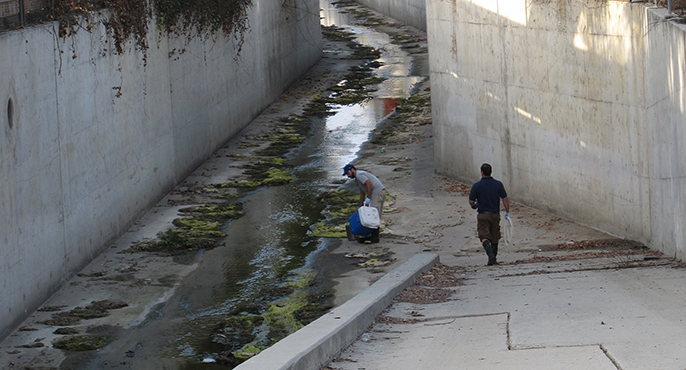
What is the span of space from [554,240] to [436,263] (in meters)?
2.64

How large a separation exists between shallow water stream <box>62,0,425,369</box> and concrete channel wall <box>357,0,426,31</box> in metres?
20.3

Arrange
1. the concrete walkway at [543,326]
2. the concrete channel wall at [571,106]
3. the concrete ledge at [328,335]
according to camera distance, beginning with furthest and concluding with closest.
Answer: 1. the concrete channel wall at [571,106]
2. the concrete walkway at [543,326]
3. the concrete ledge at [328,335]

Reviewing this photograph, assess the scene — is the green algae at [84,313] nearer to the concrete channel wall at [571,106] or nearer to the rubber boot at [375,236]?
the rubber boot at [375,236]

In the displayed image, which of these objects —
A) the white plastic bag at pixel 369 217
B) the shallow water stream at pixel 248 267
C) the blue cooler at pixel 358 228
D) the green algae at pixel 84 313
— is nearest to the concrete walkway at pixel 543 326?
the shallow water stream at pixel 248 267

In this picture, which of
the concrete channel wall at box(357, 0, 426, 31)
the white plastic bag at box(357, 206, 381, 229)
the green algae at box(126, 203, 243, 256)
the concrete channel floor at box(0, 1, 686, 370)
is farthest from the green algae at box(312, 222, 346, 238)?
the concrete channel wall at box(357, 0, 426, 31)

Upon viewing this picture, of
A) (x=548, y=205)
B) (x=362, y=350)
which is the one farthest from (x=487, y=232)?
(x=362, y=350)

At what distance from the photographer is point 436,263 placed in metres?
11.0

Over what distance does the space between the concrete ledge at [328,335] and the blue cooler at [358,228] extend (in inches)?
144

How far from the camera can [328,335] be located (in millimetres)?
6418

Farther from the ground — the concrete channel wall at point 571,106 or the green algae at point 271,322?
the concrete channel wall at point 571,106

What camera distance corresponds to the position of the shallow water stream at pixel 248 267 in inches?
354

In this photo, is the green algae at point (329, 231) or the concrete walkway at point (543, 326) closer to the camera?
the concrete walkway at point (543, 326)

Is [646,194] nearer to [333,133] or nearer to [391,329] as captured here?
[391,329]

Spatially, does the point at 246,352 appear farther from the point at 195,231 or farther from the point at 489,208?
the point at 195,231
